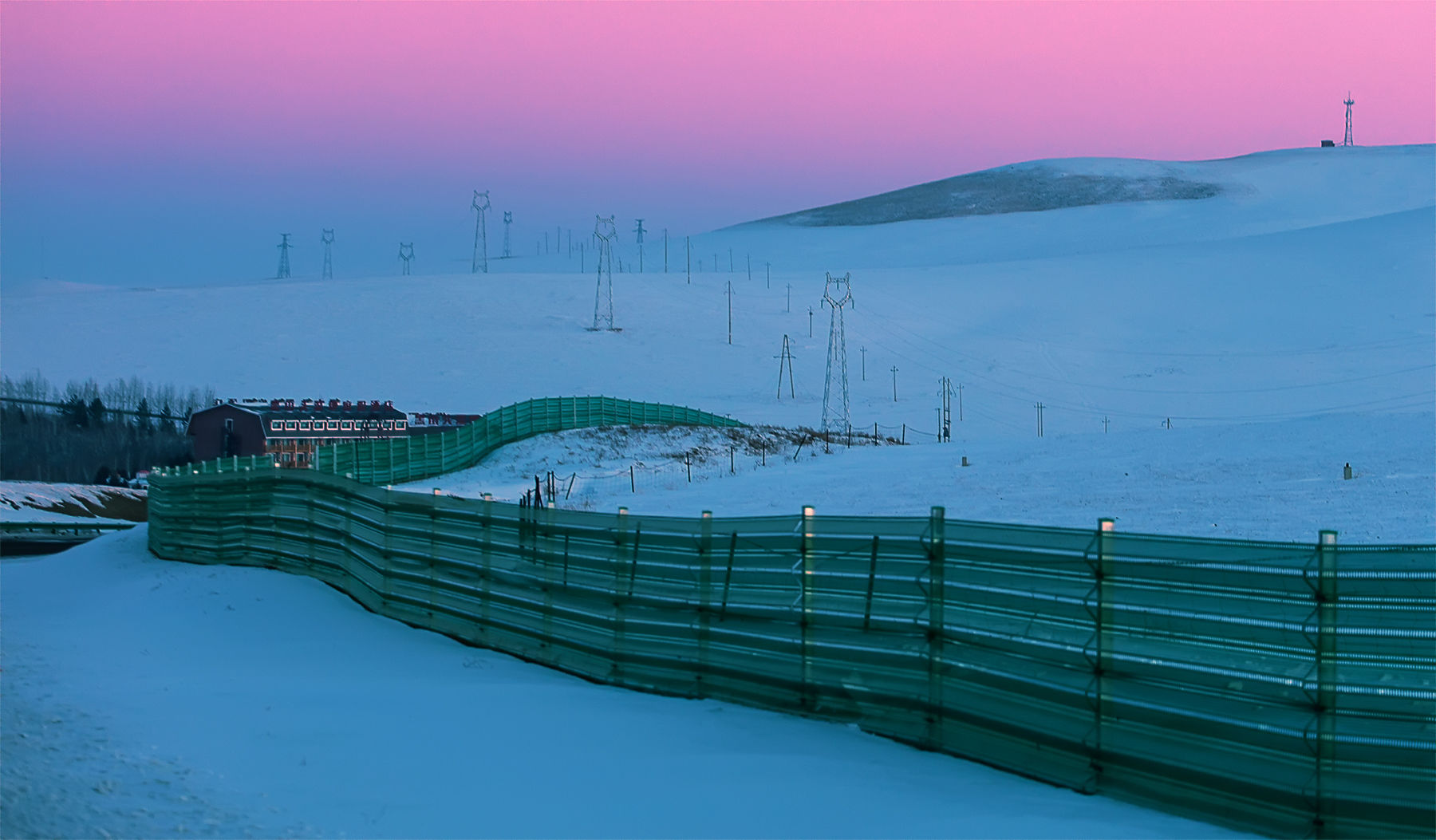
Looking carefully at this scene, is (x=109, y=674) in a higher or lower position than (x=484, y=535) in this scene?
lower

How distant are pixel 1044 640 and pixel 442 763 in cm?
418

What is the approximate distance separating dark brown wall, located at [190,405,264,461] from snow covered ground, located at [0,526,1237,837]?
59.8 meters

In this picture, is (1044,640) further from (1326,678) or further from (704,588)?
(704,588)

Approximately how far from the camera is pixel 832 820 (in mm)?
8531

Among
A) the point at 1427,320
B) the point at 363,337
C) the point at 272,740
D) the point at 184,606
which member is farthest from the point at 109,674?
the point at 1427,320

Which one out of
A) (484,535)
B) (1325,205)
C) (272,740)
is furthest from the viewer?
(1325,205)

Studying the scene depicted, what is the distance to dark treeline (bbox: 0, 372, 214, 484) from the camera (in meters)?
92.2

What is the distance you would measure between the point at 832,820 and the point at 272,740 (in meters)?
4.15

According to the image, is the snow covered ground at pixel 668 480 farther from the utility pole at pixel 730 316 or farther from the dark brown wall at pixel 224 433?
the dark brown wall at pixel 224 433

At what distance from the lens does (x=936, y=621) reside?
1005 centimetres

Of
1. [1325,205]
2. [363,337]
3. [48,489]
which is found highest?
[1325,205]

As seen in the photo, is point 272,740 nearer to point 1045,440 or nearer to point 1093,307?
point 1045,440

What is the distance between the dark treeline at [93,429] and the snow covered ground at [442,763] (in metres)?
80.3

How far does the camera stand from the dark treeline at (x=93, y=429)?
3629 inches
